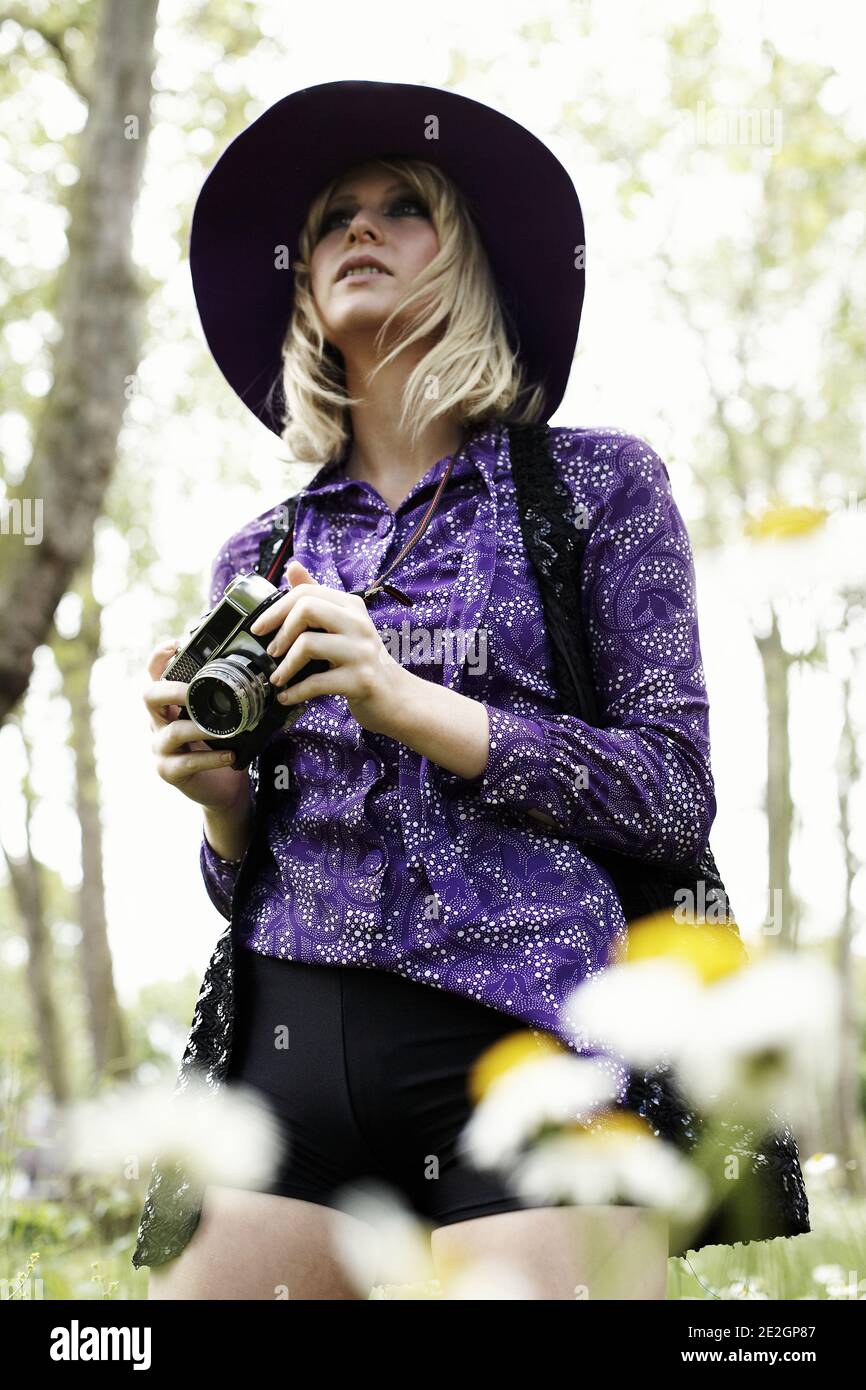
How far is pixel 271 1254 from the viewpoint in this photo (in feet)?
4.95

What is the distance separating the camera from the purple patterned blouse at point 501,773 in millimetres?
1521

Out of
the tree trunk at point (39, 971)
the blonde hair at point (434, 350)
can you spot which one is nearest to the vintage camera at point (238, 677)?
the blonde hair at point (434, 350)

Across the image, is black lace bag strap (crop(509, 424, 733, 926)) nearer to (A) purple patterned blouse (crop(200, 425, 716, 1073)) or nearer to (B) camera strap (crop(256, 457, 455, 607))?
(A) purple patterned blouse (crop(200, 425, 716, 1073))

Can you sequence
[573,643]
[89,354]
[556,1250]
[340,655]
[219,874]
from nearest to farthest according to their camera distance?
[556,1250] → [340,655] → [573,643] → [219,874] → [89,354]

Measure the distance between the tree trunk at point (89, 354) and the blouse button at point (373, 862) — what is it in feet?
10.3

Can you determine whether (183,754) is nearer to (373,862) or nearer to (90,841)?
(373,862)

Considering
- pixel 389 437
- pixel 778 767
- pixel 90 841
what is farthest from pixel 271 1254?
pixel 90 841

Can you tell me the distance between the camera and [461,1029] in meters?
1.50

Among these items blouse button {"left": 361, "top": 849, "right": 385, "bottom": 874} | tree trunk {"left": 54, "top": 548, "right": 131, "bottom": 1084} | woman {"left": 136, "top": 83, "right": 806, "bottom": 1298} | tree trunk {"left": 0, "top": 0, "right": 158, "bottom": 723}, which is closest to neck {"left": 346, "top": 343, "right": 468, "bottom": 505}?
woman {"left": 136, "top": 83, "right": 806, "bottom": 1298}

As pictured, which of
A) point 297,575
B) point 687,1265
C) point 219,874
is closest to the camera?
point 297,575

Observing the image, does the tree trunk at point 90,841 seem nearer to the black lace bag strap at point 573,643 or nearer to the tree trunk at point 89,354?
the tree trunk at point 89,354

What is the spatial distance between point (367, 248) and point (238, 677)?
2.56 feet

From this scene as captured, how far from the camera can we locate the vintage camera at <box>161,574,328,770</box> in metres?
1.57
